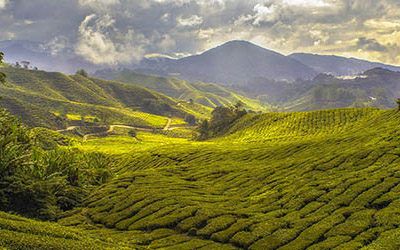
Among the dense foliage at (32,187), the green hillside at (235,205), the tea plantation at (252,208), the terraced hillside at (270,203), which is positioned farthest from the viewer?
the dense foliage at (32,187)

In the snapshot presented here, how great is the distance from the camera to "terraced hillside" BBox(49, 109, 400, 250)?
36.6m

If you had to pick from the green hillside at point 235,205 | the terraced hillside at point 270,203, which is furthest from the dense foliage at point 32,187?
the terraced hillside at point 270,203

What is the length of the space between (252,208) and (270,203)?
8.65 ft

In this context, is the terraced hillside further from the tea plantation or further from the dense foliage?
the dense foliage

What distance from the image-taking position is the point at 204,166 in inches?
3600

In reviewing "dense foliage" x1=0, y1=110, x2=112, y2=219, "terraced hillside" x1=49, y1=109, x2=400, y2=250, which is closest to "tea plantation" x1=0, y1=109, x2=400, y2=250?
"terraced hillside" x1=49, y1=109, x2=400, y2=250

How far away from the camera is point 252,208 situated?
48500 mm

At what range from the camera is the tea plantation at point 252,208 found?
34469 mm

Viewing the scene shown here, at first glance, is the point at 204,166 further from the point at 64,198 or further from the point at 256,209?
the point at 256,209

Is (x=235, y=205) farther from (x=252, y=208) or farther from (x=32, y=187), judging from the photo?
(x=32, y=187)

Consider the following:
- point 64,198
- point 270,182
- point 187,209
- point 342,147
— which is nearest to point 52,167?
point 64,198

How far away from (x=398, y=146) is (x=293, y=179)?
16562 millimetres

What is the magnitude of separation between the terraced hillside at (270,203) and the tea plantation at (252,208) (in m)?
0.10

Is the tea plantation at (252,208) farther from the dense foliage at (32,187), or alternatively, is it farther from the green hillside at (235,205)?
the dense foliage at (32,187)
